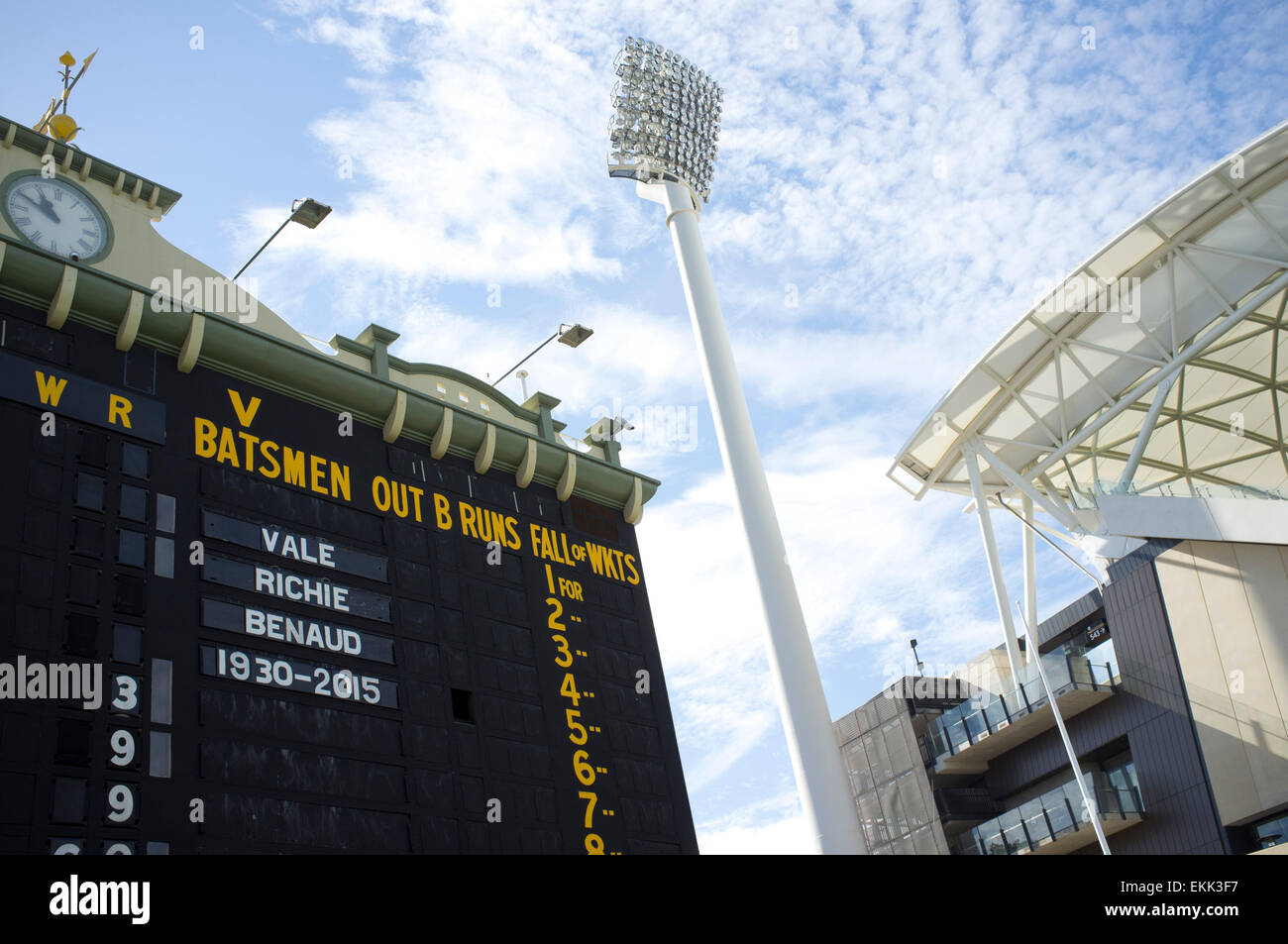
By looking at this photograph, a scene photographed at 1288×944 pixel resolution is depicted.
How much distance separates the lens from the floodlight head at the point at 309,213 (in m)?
22.3

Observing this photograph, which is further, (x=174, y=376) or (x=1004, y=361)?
(x=1004, y=361)

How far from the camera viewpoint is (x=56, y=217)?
1905cm

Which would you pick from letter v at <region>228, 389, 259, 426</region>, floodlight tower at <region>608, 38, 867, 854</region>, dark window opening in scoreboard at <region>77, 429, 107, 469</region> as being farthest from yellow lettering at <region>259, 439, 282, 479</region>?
floodlight tower at <region>608, 38, 867, 854</region>

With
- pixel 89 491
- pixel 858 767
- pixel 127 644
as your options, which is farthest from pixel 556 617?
pixel 858 767

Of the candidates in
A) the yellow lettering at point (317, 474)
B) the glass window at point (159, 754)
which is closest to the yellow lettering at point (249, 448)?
the yellow lettering at point (317, 474)

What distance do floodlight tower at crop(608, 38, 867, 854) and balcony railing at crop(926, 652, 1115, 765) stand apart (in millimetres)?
9780

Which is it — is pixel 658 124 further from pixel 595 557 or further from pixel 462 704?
pixel 462 704

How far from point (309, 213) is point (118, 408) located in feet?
23.3

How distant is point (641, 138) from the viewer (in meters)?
35.2

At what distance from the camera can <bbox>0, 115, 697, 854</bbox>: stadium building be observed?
14.2 metres

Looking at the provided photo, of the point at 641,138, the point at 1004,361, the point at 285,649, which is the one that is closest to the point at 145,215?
the point at 285,649

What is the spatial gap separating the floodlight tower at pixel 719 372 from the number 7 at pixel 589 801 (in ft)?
28.3

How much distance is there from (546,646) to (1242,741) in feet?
70.2
